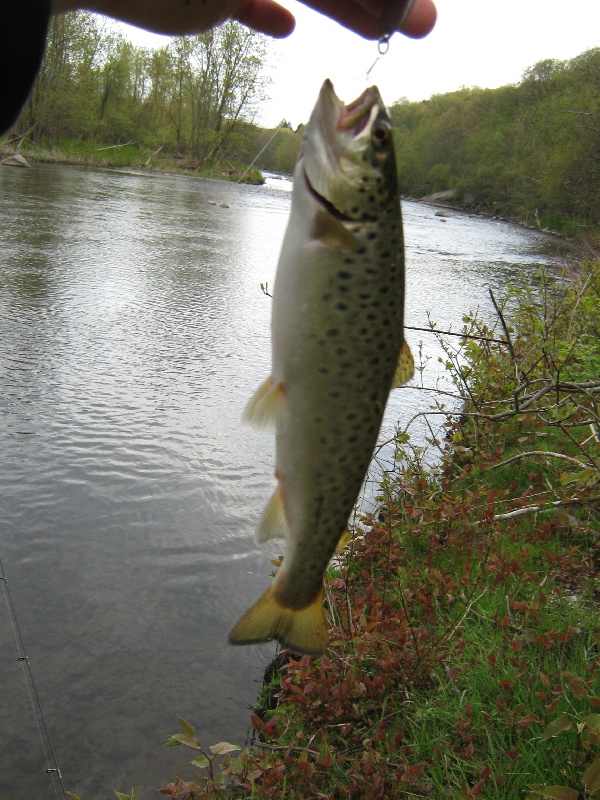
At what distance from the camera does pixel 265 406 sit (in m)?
1.46

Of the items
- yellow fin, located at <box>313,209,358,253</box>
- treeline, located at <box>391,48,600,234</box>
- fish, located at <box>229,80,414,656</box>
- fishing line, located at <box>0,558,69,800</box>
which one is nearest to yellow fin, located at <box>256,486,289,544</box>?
fish, located at <box>229,80,414,656</box>

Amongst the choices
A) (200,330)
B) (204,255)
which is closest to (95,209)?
(204,255)

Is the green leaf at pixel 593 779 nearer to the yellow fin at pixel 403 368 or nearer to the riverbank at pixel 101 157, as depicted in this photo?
the yellow fin at pixel 403 368

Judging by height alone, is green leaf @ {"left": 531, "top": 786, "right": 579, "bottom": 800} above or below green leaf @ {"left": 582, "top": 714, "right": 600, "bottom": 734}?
below

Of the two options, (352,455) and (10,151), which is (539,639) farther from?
(10,151)

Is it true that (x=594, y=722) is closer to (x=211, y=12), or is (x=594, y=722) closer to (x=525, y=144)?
(x=211, y=12)

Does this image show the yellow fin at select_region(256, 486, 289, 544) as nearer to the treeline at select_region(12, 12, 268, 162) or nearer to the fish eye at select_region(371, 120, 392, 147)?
the fish eye at select_region(371, 120, 392, 147)

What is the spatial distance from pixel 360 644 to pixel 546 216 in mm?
45695

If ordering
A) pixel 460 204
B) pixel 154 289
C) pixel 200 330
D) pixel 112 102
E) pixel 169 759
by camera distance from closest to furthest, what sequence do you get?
1. pixel 169 759
2. pixel 200 330
3. pixel 154 289
4. pixel 112 102
5. pixel 460 204

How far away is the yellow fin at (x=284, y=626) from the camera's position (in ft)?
4.98

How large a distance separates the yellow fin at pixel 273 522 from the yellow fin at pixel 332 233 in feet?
1.80

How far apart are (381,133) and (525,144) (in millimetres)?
34121

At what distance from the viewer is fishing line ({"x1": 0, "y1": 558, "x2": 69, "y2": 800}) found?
383 centimetres

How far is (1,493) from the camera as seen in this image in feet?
20.6
